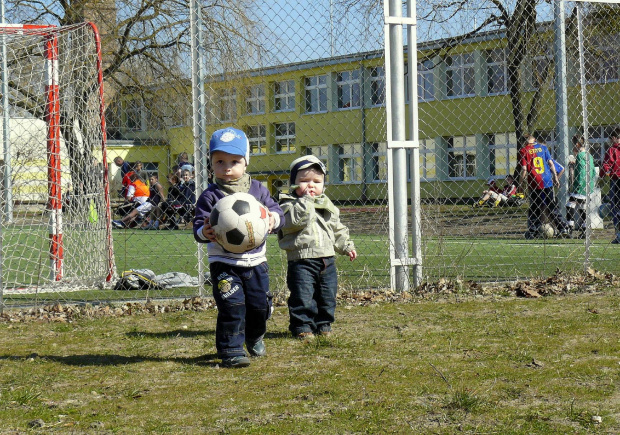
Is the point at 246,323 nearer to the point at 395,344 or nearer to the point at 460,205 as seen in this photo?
the point at 395,344

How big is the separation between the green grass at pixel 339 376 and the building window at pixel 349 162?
2.49 meters

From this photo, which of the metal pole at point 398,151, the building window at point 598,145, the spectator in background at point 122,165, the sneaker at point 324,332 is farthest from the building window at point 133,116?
the building window at point 598,145

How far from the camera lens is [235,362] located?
15.0ft

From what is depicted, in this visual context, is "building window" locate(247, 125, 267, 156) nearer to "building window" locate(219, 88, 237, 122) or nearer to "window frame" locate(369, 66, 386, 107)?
"building window" locate(219, 88, 237, 122)

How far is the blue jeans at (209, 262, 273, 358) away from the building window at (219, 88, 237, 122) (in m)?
2.94

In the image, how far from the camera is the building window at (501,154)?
17142 millimetres

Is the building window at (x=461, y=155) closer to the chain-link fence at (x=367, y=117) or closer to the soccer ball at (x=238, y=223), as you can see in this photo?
the chain-link fence at (x=367, y=117)

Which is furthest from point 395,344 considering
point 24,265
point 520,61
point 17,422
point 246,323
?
point 520,61

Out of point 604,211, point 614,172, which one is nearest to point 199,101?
point 614,172

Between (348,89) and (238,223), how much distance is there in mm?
4038

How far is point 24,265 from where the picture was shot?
32.1 feet

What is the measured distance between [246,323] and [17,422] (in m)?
1.61

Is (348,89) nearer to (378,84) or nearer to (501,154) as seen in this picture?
(378,84)

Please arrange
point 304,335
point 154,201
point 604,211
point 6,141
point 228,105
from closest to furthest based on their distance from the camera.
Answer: point 304,335 < point 228,105 < point 6,141 < point 604,211 < point 154,201
